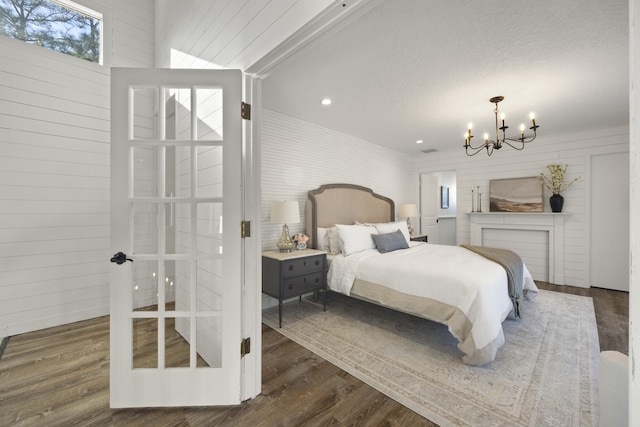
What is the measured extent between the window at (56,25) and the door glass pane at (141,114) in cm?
209

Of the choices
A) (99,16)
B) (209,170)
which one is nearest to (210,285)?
(209,170)

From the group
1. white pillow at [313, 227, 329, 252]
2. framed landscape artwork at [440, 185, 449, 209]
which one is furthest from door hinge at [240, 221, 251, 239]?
framed landscape artwork at [440, 185, 449, 209]

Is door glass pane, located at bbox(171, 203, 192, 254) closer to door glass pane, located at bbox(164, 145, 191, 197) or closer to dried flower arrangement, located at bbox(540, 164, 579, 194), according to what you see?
door glass pane, located at bbox(164, 145, 191, 197)

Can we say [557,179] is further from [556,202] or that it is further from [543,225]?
[543,225]

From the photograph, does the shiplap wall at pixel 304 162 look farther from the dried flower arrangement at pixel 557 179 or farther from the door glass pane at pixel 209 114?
the dried flower arrangement at pixel 557 179

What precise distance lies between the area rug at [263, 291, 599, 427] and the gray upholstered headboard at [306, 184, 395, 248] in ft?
4.02

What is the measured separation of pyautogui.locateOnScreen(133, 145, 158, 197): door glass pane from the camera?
1.72 metres

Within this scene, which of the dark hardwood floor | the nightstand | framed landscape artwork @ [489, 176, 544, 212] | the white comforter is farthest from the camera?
framed landscape artwork @ [489, 176, 544, 212]

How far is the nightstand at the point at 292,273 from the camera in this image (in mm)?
2941

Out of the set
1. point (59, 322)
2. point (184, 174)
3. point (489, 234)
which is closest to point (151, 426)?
point (184, 174)

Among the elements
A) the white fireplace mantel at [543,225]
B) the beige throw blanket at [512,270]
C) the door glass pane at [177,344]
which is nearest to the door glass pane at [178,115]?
the door glass pane at [177,344]

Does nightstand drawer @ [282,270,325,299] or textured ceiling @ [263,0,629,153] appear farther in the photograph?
nightstand drawer @ [282,270,325,299]

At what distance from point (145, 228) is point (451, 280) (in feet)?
7.96

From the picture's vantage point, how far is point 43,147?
→ 2705mm
